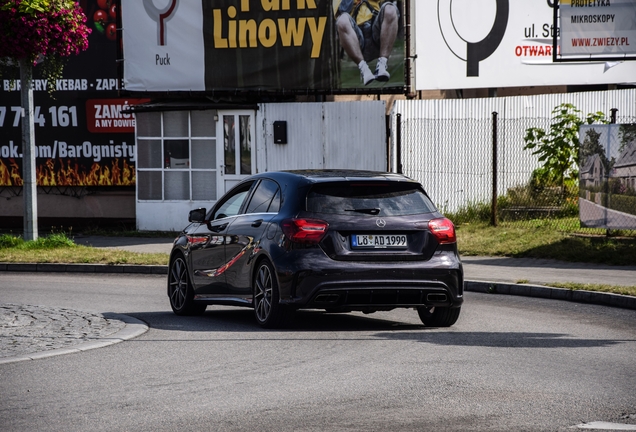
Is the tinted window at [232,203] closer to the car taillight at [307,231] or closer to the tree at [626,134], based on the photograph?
the car taillight at [307,231]

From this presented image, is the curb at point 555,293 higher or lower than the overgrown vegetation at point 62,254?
lower

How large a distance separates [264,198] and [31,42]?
1009 centimetres

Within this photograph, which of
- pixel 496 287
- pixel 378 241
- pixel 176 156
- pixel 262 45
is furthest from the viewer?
pixel 176 156

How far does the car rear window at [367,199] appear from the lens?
419 inches

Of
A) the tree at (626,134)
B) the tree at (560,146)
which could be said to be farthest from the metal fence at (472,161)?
the tree at (626,134)

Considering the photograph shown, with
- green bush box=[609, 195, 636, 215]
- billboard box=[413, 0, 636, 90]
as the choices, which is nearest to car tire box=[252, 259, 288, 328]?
green bush box=[609, 195, 636, 215]

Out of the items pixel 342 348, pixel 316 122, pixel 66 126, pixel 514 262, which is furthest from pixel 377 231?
pixel 66 126

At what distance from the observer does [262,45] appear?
24.5 metres

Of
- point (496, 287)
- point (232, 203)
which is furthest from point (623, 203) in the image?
point (232, 203)

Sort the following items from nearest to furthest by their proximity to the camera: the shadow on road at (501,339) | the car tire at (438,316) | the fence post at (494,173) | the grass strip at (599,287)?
the shadow on road at (501,339) < the car tire at (438,316) < the grass strip at (599,287) < the fence post at (494,173)

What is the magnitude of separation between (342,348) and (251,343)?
84 cm

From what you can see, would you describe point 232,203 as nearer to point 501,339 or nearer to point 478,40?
point 501,339

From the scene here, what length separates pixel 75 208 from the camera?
26375 millimetres

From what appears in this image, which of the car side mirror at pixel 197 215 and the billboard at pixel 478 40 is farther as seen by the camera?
the billboard at pixel 478 40
